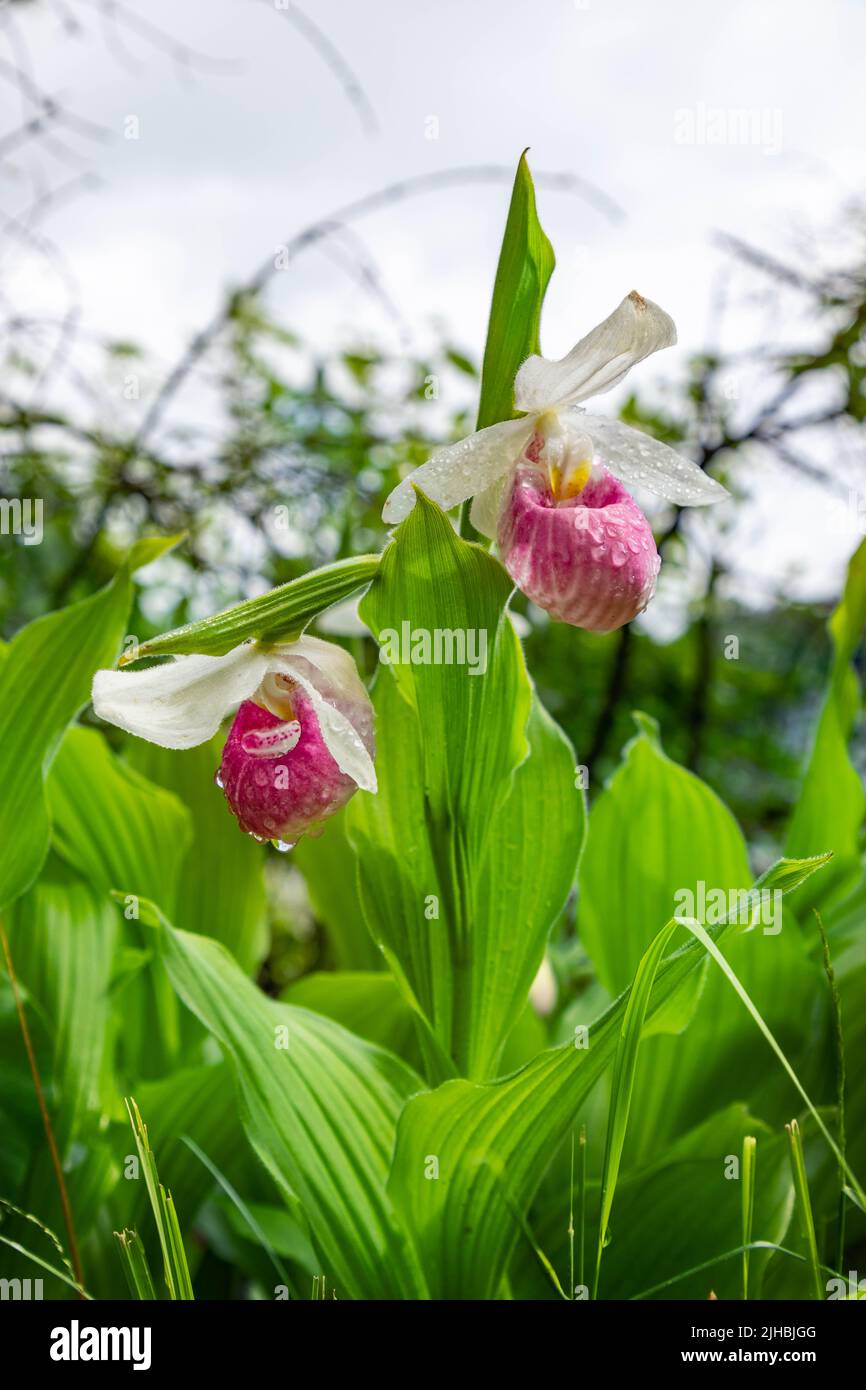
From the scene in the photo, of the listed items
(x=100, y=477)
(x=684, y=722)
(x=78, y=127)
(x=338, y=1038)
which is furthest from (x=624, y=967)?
(x=78, y=127)

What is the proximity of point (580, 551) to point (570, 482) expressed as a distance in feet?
0.19

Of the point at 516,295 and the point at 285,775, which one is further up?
the point at 516,295

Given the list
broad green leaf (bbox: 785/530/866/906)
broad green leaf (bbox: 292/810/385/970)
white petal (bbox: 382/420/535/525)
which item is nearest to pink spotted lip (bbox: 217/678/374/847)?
white petal (bbox: 382/420/535/525)

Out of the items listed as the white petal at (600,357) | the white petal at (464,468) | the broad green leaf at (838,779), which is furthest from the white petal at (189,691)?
the broad green leaf at (838,779)

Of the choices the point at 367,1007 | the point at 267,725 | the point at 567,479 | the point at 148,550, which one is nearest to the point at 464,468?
the point at 567,479

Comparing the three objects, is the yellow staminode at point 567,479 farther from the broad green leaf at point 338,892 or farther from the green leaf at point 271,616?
the broad green leaf at point 338,892

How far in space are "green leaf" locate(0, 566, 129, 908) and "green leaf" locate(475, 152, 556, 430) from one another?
13.6 inches

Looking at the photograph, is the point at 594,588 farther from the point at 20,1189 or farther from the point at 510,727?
the point at 20,1189

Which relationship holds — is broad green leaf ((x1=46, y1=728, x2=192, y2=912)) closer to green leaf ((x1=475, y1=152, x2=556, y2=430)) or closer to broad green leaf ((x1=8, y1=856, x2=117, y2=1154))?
broad green leaf ((x1=8, y1=856, x2=117, y2=1154))

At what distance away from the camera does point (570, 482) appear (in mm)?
610

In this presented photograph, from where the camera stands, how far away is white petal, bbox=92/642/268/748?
60 cm

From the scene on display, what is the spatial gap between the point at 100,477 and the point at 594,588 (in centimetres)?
121

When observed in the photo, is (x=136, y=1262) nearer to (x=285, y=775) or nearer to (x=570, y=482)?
(x=285, y=775)

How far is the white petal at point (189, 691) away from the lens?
0.60 metres
